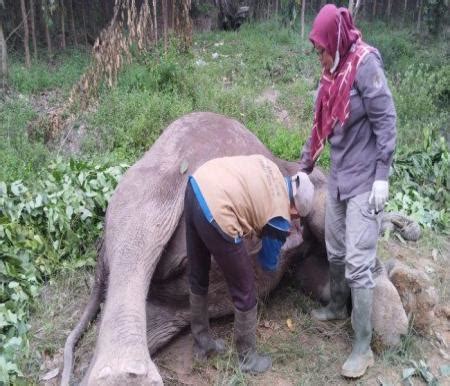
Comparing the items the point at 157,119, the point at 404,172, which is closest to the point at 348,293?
the point at 404,172

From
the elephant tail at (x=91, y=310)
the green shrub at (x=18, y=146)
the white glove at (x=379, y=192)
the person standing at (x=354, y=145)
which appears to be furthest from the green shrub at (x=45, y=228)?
the white glove at (x=379, y=192)

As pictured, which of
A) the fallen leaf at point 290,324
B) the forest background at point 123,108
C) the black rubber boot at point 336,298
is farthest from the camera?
the forest background at point 123,108

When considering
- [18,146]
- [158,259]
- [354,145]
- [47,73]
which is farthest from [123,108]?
[354,145]

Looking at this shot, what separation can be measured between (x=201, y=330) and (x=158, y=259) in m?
0.54

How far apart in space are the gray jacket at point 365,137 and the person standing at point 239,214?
0.32 m

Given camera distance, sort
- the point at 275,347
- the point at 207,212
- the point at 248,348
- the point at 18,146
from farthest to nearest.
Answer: the point at 18,146 → the point at 275,347 → the point at 248,348 → the point at 207,212

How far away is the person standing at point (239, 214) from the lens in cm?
266

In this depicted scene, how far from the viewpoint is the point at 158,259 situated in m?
2.95

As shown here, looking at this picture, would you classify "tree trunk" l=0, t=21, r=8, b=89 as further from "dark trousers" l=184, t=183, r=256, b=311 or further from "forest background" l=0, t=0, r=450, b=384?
"dark trousers" l=184, t=183, r=256, b=311

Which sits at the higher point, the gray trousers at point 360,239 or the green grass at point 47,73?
the gray trousers at point 360,239

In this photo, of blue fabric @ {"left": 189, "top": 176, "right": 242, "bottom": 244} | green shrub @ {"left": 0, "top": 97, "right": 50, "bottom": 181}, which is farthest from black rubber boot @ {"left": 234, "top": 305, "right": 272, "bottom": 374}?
green shrub @ {"left": 0, "top": 97, "right": 50, "bottom": 181}

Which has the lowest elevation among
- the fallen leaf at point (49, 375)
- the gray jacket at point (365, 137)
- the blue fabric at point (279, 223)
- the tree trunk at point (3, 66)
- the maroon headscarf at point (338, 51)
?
the fallen leaf at point (49, 375)

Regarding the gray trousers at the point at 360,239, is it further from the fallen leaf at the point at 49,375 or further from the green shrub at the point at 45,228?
the green shrub at the point at 45,228

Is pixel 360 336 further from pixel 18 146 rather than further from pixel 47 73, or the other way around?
pixel 47 73
